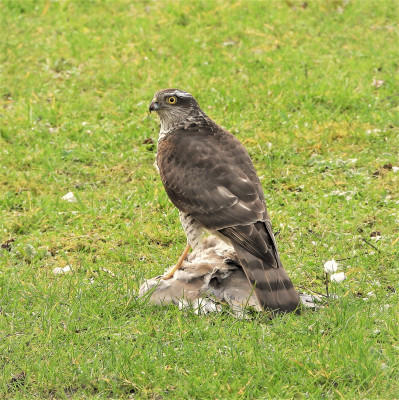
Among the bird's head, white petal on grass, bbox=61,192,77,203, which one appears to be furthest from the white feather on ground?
white petal on grass, bbox=61,192,77,203

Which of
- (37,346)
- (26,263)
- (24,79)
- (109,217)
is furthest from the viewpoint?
(24,79)

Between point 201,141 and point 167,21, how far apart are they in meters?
6.57

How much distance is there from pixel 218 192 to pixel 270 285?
1000mm

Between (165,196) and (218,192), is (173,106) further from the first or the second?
(165,196)

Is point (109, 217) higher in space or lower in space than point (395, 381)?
lower

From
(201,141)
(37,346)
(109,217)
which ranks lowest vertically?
(109,217)

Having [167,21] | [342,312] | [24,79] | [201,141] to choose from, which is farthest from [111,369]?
[167,21]

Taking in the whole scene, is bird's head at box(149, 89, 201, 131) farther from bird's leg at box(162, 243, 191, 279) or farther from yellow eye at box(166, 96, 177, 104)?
bird's leg at box(162, 243, 191, 279)

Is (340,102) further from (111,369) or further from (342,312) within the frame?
(111,369)

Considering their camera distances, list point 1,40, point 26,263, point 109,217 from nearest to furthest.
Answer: point 26,263, point 109,217, point 1,40

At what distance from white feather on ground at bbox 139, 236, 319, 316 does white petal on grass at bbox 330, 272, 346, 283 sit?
0.62 m

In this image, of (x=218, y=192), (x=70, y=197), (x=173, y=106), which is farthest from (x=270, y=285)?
(x=70, y=197)

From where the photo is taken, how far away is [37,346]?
581cm

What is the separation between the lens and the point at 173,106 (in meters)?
7.37
